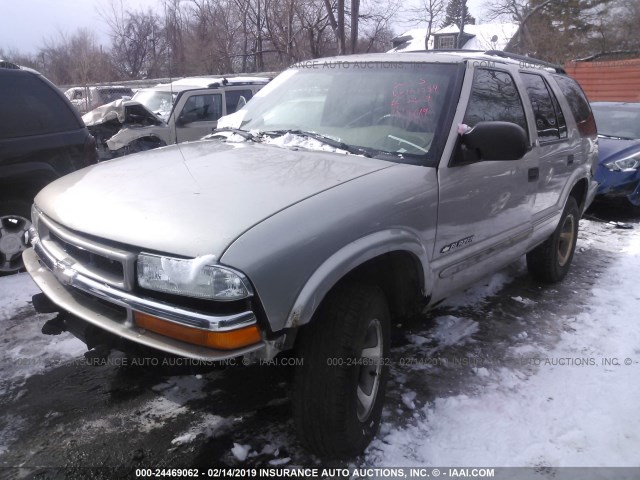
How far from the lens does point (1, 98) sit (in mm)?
4453

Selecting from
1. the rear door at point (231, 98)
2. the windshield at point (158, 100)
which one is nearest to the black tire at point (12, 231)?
the windshield at point (158, 100)

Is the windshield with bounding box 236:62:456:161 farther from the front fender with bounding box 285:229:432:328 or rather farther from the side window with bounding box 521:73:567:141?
the side window with bounding box 521:73:567:141

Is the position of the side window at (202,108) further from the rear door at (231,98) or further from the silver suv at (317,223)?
the silver suv at (317,223)

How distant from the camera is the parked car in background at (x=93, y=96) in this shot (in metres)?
14.8

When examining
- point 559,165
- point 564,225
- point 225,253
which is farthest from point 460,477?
point 564,225

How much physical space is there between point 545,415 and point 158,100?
9906 millimetres

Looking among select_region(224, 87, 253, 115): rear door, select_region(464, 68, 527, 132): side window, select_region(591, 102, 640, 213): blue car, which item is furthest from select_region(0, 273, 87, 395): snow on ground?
select_region(591, 102, 640, 213): blue car

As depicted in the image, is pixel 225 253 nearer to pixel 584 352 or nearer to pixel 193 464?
pixel 193 464

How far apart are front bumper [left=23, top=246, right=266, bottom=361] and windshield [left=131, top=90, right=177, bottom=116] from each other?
8231mm

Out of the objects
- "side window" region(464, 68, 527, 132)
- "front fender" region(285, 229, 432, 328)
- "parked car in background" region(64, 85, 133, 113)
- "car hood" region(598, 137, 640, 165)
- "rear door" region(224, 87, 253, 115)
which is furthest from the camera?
"parked car in background" region(64, 85, 133, 113)

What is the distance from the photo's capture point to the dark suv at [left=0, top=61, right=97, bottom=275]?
4.43 meters

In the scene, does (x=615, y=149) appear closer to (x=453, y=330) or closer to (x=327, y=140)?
(x=453, y=330)

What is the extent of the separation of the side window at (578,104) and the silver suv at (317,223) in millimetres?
841

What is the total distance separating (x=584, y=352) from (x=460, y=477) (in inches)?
64.7
